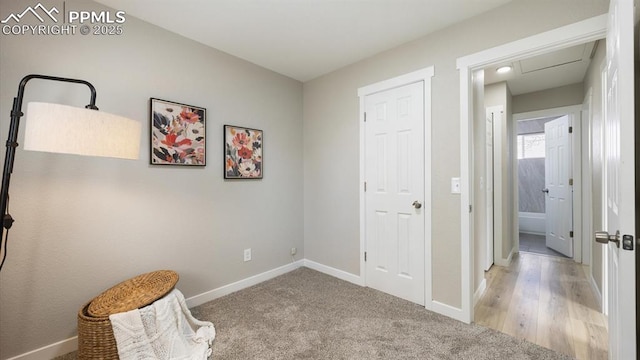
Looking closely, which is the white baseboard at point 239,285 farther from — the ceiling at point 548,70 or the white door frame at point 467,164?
the ceiling at point 548,70

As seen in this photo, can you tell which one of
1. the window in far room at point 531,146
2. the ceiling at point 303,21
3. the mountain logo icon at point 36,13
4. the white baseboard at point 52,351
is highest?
the ceiling at point 303,21

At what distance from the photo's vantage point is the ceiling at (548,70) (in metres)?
2.66

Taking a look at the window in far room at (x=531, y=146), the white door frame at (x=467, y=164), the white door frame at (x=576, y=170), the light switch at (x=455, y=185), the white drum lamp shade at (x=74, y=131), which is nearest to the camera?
the white drum lamp shade at (x=74, y=131)

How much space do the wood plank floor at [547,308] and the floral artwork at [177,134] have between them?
2.80m

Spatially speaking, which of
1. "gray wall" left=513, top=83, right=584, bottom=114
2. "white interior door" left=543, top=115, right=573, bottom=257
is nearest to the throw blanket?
"white interior door" left=543, top=115, right=573, bottom=257

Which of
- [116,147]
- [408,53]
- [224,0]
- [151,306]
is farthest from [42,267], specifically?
[408,53]

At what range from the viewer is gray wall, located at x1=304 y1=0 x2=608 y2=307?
6.09 feet

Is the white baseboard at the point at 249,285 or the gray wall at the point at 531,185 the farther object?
the gray wall at the point at 531,185

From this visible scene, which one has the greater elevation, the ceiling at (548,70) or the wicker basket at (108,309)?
the ceiling at (548,70)

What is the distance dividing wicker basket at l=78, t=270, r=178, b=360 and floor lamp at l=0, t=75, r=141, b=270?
1.87ft

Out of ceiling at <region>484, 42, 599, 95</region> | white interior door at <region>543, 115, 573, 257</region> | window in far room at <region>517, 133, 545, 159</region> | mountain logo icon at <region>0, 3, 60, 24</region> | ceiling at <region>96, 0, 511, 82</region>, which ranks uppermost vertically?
ceiling at <region>484, 42, 599, 95</region>

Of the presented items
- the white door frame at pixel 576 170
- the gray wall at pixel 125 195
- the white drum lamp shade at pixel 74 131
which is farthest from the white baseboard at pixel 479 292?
the white drum lamp shade at pixel 74 131

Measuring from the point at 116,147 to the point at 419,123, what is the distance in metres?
2.22

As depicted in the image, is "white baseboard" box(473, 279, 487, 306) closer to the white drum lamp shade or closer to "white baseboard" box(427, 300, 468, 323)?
"white baseboard" box(427, 300, 468, 323)
